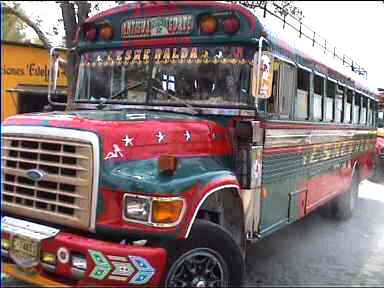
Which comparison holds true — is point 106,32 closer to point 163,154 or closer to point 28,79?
point 163,154

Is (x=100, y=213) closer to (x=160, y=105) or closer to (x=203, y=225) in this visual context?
(x=203, y=225)

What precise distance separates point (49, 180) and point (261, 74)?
176 cm

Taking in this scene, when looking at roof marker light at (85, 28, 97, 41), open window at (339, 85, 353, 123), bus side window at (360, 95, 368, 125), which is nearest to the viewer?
roof marker light at (85, 28, 97, 41)

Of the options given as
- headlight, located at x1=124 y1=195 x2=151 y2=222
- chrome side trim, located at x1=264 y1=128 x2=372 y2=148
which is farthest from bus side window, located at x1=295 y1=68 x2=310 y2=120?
headlight, located at x1=124 y1=195 x2=151 y2=222

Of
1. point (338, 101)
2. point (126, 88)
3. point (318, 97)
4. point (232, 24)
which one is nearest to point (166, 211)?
point (126, 88)

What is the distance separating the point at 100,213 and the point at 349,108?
553cm

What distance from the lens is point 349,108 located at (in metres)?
7.83

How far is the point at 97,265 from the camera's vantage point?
126 inches

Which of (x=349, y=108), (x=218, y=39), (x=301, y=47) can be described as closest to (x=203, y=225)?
(x=218, y=39)

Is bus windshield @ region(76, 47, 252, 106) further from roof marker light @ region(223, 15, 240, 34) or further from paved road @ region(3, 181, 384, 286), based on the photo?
paved road @ region(3, 181, 384, 286)

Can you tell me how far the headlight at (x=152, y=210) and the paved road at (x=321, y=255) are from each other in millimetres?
1545

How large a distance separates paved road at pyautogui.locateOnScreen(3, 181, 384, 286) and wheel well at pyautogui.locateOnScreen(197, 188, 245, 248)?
0.75 metres

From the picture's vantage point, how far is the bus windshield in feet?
14.2

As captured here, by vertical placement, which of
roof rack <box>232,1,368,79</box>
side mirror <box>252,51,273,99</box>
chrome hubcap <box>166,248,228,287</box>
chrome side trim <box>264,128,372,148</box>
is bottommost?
chrome hubcap <box>166,248,228,287</box>
